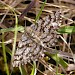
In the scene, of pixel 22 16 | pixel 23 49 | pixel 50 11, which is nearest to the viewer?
pixel 23 49

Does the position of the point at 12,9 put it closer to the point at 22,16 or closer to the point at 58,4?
the point at 22,16

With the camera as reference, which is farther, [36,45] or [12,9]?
[12,9]

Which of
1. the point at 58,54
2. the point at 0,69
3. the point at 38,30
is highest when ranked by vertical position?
the point at 38,30

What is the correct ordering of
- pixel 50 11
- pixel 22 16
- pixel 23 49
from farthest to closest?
pixel 50 11, pixel 22 16, pixel 23 49

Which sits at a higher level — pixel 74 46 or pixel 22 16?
pixel 22 16

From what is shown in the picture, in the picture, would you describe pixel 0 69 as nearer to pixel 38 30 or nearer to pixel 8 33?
pixel 8 33

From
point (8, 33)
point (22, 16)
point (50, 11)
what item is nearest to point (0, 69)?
point (8, 33)

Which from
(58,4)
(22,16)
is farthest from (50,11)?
(22,16)
